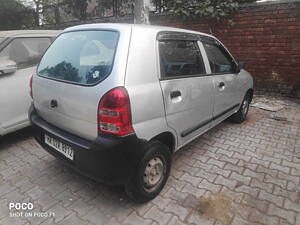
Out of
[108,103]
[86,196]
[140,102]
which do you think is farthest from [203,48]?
[86,196]

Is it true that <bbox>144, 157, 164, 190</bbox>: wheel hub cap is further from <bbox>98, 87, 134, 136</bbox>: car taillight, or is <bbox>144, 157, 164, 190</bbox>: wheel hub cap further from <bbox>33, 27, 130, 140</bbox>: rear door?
<bbox>33, 27, 130, 140</bbox>: rear door

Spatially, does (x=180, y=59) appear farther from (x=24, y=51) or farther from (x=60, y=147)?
(x=24, y=51)

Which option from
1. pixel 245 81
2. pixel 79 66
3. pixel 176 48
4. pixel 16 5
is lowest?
→ pixel 245 81

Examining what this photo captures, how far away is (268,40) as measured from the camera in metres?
5.42

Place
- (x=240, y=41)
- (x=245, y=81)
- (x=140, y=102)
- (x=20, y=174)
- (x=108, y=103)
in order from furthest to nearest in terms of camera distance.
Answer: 1. (x=240, y=41)
2. (x=245, y=81)
3. (x=20, y=174)
4. (x=140, y=102)
5. (x=108, y=103)

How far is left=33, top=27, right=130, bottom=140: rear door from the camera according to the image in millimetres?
1777

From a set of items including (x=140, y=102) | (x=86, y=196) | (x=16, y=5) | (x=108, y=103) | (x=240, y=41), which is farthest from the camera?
(x=16, y=5)

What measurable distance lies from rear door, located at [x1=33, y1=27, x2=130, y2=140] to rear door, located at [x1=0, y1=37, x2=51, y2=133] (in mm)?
962

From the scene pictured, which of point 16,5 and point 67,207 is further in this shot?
point 16,5

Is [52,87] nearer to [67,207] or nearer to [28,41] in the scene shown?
[67,207]

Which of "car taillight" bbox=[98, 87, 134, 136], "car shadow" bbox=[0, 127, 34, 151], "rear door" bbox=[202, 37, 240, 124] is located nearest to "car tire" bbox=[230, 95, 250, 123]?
"rear door" bbox=[202, 37, 240, 124]

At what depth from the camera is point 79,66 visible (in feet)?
6.63

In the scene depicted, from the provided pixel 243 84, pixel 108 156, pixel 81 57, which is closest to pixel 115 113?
pixel 108 156

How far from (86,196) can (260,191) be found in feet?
6.10
